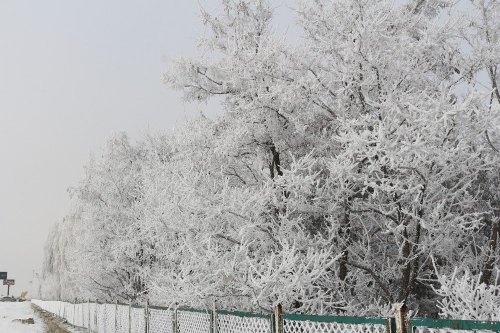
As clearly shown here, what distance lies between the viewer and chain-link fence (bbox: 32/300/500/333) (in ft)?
15.0

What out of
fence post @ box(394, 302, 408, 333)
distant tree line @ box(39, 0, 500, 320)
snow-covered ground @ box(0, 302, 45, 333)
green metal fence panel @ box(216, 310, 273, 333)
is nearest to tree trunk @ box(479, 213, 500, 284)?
distant tree line @ box(39, 0, 500, 320)

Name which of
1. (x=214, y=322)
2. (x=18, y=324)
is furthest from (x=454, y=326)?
(x=18, y=324)

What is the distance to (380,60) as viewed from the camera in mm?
9305

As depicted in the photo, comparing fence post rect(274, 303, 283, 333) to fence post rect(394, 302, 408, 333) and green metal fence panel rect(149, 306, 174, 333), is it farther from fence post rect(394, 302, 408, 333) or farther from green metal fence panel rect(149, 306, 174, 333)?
green metal fence panel rect(149, 306, 174, 333)

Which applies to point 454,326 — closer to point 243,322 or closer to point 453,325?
point 453,325

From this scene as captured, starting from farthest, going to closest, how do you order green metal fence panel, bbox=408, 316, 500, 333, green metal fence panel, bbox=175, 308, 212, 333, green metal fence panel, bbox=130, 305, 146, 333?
green metal fence panel, bbox=130, 305, 146, 333 < green metal fence panel, bbox=175, 308, 212, 333 < green metal fence panel, bbox=408, 316, 500, 333

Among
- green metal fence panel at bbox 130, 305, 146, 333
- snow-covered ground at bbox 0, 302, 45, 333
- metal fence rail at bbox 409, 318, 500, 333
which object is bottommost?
snow-covered ground at bbox 0, 302, 45, 333

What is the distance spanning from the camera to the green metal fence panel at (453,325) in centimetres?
427

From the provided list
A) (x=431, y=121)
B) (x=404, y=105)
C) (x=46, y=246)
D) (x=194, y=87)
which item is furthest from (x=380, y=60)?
(x=46, y=246)

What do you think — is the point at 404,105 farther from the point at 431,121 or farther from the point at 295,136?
the point at 295,136

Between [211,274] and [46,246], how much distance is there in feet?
341

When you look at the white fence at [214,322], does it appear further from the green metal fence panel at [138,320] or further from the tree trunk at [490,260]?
the tree trunk at [490,260]

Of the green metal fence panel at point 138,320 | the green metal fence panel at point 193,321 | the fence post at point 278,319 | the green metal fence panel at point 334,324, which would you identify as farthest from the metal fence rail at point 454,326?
the green metal fence panel at point 138,320

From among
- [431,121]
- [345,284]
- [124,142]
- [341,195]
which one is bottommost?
[345,284]
